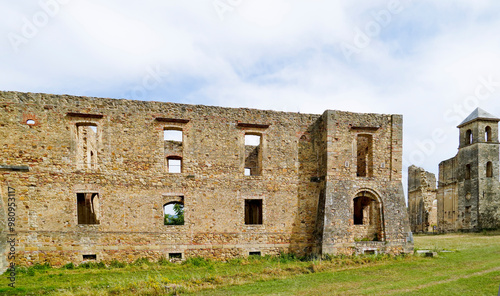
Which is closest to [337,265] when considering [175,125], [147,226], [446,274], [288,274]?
[288,274]

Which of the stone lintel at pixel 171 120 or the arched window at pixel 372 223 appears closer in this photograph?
the stone lintel at pixel 171 120

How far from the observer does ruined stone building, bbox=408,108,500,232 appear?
27.7m

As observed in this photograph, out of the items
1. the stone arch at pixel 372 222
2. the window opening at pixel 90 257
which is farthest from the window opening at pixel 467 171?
the window opening at pixel 90 257

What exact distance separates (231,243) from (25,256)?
788cm

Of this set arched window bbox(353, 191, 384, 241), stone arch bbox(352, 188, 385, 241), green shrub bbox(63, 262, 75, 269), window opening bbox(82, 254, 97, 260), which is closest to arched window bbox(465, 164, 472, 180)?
arched window bbox(353, 191, 384, 241)

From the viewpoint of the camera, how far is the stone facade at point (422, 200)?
1315 inches

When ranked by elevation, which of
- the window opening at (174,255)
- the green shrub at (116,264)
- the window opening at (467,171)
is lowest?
the green shrub at (116,264)

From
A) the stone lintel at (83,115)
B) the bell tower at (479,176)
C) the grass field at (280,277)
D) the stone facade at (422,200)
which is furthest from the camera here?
the stone facade at (422,200)

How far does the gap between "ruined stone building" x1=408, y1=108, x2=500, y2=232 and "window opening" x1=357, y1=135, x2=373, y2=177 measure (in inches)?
600

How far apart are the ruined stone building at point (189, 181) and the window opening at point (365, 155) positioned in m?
0.09

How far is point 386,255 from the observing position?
52.4 feet

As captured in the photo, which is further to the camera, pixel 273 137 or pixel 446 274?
pixel 273 137

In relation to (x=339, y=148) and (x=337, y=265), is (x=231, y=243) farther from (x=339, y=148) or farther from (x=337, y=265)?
(x=339, y=148)

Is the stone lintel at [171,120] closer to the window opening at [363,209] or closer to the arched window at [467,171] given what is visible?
the window opening at [363,209]
